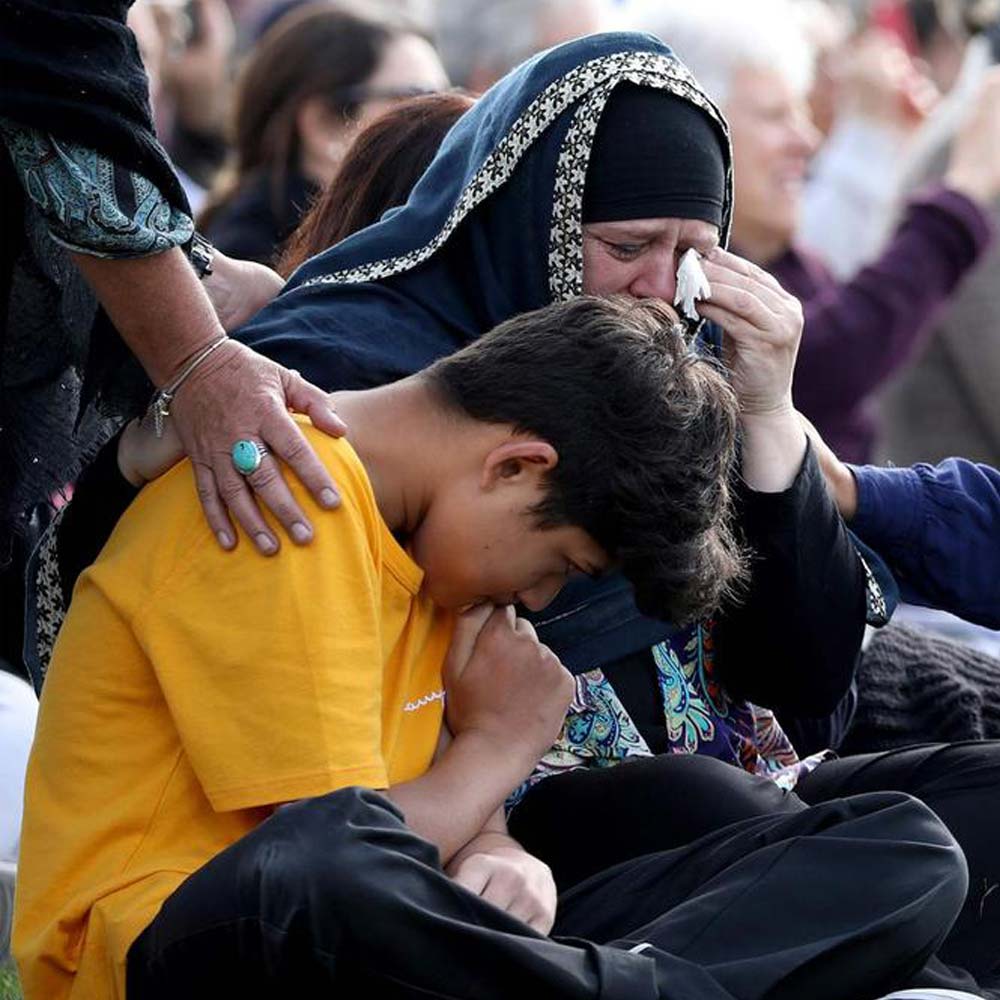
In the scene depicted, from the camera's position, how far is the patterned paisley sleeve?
2.79 metres

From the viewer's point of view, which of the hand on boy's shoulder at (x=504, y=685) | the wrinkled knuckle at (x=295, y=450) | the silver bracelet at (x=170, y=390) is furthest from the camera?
the hand on boy's shoulder at (x=504, y=685)

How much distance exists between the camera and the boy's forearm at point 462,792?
2.84 meters

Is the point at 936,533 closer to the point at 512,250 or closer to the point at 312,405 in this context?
the point at 512,250

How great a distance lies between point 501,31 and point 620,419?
3808 mm

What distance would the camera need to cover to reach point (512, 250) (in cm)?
339

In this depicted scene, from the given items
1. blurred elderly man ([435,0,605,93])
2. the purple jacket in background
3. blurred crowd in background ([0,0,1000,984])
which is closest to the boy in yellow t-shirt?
blurred crowd in background ([0,0,1000,984])

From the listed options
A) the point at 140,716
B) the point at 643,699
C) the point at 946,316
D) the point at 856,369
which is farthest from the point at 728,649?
the point at 946,316

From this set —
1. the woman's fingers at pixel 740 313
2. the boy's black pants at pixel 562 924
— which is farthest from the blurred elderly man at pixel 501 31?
the boy's black pants at pixel 562 924

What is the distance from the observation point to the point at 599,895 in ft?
9.78

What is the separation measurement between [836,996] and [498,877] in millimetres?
414

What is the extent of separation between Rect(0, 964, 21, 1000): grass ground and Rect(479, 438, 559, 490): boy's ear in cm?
110

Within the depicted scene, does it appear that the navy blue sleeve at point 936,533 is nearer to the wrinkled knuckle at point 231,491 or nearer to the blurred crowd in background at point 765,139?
the wrinkled knuckle at point 231,491

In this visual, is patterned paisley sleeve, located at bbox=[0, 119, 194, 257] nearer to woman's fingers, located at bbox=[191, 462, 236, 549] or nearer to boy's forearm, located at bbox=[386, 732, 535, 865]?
woman's fingers, located at bbox=[191, 462, 236, 549]

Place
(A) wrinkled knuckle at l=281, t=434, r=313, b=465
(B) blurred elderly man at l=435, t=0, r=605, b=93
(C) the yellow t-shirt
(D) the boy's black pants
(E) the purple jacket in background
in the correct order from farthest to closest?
(B) blurred elderly man at l=435, t=0, r=605, b=93 → (E) the purple jacket in background → (A) wrinkled knuckle at l=281, t=434, r=313, b=465 → (C) the yellow t-shirt → (D) the boy's black pants
